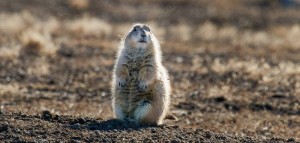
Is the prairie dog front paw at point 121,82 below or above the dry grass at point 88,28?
below

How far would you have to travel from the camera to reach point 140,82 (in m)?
10.6

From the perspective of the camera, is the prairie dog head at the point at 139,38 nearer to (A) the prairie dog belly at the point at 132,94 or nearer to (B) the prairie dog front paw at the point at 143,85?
(A) the prairie dog belly at the point at 132,94

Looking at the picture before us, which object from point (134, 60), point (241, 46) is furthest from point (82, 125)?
point (241, 46)

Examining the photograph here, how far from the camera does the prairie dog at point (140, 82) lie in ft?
34.6

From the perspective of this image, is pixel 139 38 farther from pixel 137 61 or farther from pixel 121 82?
pixel 121 82

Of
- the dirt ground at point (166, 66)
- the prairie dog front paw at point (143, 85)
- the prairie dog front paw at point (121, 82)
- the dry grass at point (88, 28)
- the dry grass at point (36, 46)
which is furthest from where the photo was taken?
the dry grass at point (88, 28)

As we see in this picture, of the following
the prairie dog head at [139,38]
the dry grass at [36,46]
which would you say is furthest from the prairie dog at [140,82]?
the dry grass at [36,46]

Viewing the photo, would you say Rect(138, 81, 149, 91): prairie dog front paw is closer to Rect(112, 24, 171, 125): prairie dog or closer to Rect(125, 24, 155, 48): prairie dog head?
Rect(112, 24, 171, 125): prairie dog

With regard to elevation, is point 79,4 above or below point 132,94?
above

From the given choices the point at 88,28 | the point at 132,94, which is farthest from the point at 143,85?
the point at 88,28

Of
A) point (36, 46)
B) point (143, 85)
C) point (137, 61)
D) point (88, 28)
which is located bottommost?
point (143, 85)

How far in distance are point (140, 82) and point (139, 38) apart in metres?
0.66

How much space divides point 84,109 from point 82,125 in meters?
4.36

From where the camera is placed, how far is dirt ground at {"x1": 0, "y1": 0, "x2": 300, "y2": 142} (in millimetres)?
10023
